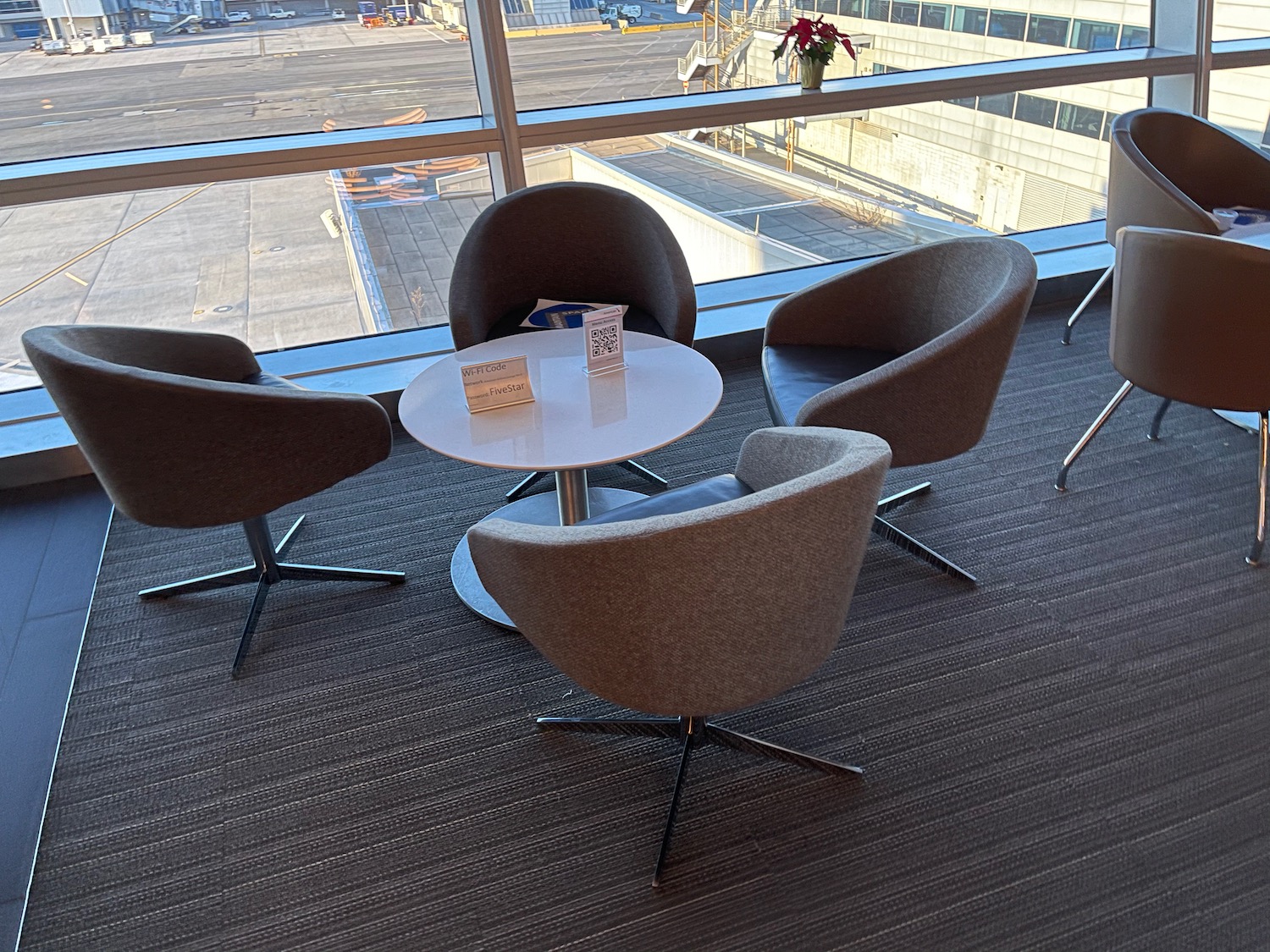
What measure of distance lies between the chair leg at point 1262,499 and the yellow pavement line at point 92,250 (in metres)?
3.41

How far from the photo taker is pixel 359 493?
306cm

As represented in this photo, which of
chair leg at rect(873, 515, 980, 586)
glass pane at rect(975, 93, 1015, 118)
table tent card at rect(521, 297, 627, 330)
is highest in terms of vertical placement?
glass pane at rect(975, 93, 1015, 118)

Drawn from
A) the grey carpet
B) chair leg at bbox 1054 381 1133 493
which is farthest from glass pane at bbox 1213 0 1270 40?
the grey carpet

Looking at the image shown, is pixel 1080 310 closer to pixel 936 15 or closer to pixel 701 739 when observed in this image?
pixel 936 15

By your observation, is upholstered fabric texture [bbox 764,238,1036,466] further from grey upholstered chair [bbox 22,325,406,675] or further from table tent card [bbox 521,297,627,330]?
grey upholstered chair [bbox 22,325,406,675]

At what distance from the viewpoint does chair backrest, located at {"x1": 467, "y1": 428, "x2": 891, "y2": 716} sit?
1.38 meters

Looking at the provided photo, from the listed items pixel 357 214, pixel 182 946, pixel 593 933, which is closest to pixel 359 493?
pixel 357 214

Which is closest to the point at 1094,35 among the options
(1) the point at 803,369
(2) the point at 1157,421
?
(2) the point at 1157,421

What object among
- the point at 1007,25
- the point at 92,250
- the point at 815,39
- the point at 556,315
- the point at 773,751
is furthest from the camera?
the point at 1007,25

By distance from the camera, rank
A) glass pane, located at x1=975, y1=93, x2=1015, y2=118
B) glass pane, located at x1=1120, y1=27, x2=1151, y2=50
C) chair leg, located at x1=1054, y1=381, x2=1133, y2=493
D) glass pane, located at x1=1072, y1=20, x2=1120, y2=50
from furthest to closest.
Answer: glass pane, located at x1=1120, y1=27, x2=1151, y2=50, glass pane, located at x1=1072, y1=20, x2=1120, y2=50, glass pane, located at x1=975, y1=93, x2=1015, y2=118, chair leg, located at x1=1054, y1=381, x2=1133, y2=493

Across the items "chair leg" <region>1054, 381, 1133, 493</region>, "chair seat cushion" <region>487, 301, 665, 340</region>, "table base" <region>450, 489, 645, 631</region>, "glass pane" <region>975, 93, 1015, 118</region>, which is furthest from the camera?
"glass pane" <region>975, 93, 1015, 118</region>

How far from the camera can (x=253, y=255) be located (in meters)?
3.59

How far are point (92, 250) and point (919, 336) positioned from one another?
2.93 m

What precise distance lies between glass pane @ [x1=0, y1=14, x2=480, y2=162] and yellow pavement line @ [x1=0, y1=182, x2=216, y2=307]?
0.23 m
